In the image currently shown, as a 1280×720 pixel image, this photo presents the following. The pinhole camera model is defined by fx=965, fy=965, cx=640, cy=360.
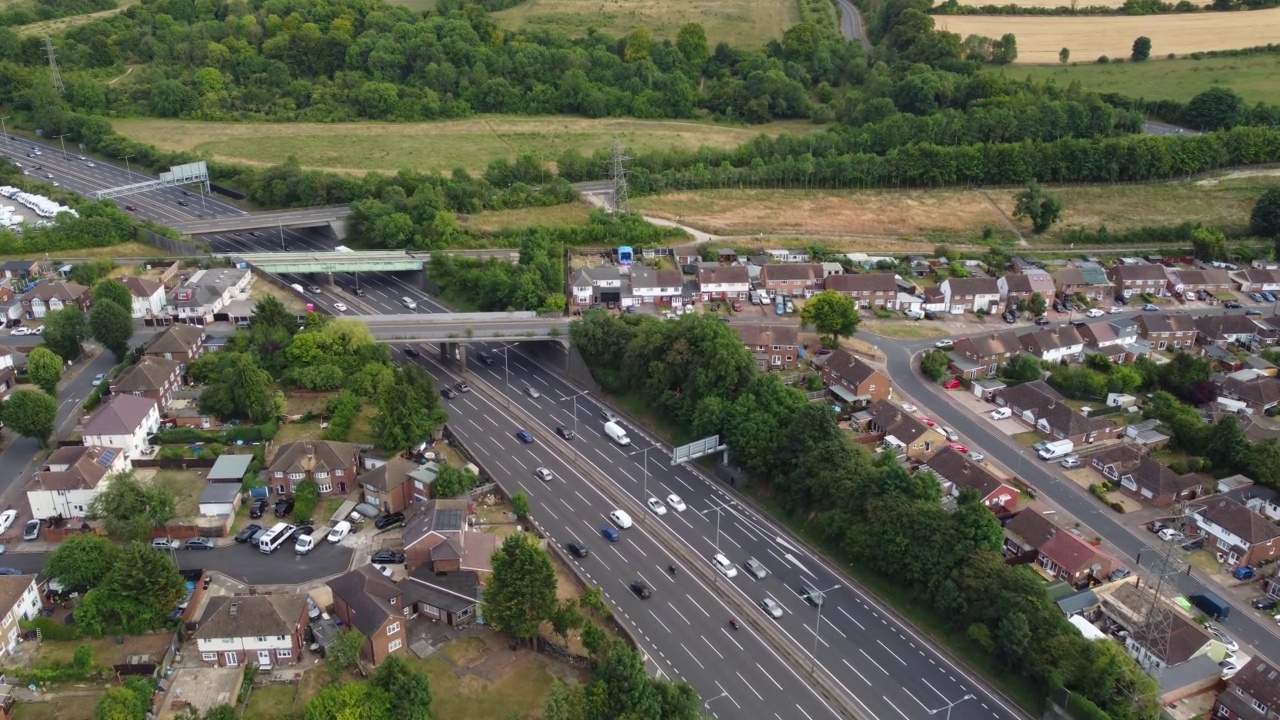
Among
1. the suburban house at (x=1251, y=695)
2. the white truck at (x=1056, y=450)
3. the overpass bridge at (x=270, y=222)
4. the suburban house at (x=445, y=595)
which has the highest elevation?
the overpass bridge at (x=270, y=222)

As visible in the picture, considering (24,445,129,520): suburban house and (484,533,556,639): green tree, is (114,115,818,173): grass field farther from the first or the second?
(484,533,556,639): green tree

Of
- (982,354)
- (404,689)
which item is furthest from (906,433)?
(404,689)

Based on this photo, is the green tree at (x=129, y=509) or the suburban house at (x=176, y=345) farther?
the suburban house at (x=176, y=345)

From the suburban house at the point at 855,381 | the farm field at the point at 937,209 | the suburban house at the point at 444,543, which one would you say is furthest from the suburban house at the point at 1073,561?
the farm field at the point at 937,209

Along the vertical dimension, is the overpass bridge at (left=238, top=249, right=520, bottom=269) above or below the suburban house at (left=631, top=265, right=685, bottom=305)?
above

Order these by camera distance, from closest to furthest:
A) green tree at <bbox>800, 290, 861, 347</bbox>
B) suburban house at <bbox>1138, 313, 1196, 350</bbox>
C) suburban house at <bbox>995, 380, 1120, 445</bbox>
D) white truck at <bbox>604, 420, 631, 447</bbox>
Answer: suburban house at <bbox>995, 380, 1120, 445</bbox> → white truck at <bbox>604, 420, 631, 447</bbox> → green tree at <bbox>800, 290, 861, 347</bbox> → suburban house at <bbox>1138, 313, 1196, 350</bbox>

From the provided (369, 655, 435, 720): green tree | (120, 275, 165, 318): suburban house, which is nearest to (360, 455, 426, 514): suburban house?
(369, 655, 435, 720): green tree

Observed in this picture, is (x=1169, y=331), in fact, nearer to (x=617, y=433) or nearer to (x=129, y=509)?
(x=617, y=433)

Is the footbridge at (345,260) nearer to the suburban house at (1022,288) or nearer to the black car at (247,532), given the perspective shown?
the black car at (247,532)
